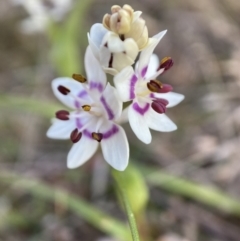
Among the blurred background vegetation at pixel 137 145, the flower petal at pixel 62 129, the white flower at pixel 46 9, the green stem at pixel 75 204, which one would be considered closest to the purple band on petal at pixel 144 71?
the flower petal at pixel 62 129

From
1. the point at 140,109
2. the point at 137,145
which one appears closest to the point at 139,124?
the point at 140,109

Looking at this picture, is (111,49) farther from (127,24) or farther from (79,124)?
(79,124)

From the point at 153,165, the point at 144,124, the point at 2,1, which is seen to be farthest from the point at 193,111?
the point at 2,1

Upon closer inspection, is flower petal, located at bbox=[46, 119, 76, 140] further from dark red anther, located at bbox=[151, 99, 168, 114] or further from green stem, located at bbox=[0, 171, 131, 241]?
green stem, located at bbox=[0, 171, 131, 241]

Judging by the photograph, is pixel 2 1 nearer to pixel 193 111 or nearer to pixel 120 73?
pixel 193 111

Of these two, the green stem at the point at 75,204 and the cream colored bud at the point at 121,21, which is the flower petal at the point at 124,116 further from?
the green stem at the point at 75,204
